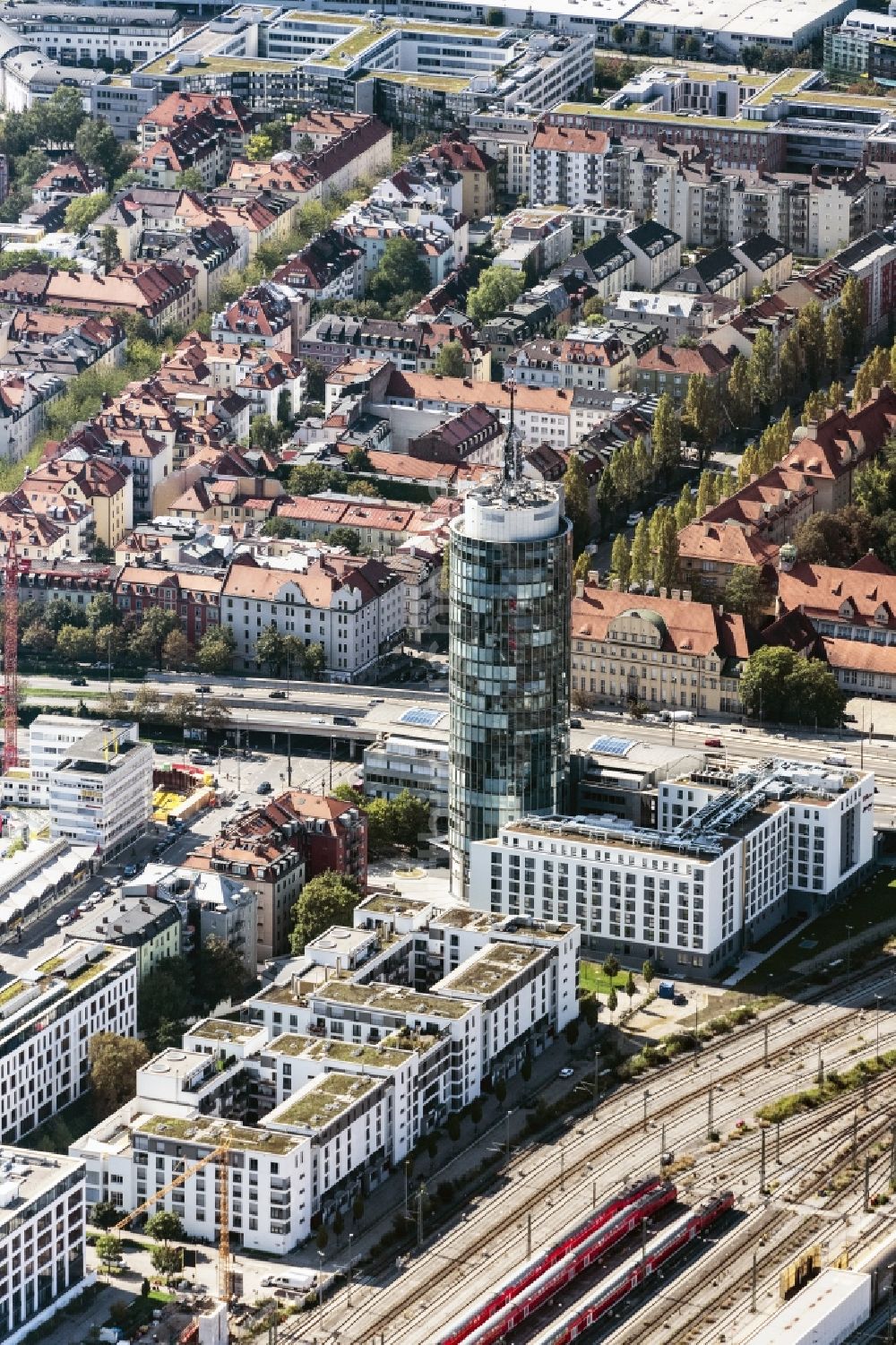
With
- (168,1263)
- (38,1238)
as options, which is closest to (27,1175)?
(38,1238)

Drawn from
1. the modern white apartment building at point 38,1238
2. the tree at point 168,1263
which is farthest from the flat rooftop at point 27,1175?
the tree at point 168,1263

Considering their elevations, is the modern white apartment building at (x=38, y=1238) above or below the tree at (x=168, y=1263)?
above

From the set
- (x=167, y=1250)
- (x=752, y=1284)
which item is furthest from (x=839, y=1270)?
(x=167, y=1250)

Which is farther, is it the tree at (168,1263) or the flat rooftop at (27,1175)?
the tree at (168,1263)

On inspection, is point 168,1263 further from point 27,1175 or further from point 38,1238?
point 27,1175

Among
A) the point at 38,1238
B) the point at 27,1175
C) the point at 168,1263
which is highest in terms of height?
the point at 27,1175

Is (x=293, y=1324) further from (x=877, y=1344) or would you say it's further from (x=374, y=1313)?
(x=877, y=1344)

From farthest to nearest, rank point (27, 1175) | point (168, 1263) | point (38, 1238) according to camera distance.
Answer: point (168, 1263)
point (27, 1175)
point (38, 1238)

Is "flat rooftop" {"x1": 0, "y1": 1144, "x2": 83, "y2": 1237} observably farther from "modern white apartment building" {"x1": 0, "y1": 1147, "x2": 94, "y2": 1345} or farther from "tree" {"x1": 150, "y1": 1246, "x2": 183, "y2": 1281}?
"tree" {"x1": 150, "y1": 1246, "x2": 183, "y2": 1281}

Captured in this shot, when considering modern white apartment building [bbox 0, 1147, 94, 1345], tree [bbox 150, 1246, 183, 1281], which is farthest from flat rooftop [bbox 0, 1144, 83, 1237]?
tree [bbox 150, 1246, 183, 1281]

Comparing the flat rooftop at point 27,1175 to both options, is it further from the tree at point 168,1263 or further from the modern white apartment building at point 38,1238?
the tree at point 168,1263
